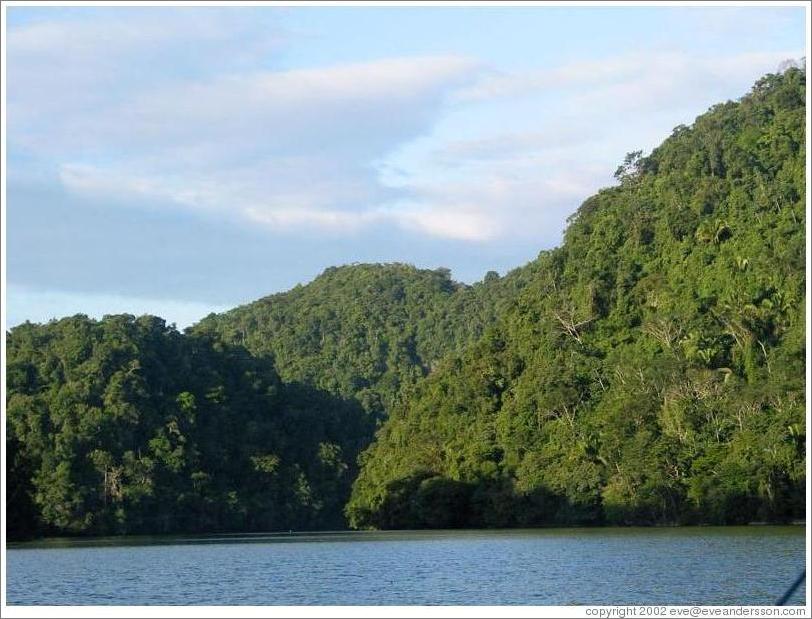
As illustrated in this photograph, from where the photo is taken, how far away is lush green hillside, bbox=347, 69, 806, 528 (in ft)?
174

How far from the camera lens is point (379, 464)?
67875 mm

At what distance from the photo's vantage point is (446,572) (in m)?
31.2

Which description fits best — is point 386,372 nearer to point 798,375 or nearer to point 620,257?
point 620,257

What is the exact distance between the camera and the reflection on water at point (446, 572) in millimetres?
25609

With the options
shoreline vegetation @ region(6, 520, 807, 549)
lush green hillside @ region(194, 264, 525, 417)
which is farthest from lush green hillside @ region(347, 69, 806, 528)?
lush green hillside @ region(194, 264, 525, 417)

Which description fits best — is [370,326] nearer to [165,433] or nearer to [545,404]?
[165,433]

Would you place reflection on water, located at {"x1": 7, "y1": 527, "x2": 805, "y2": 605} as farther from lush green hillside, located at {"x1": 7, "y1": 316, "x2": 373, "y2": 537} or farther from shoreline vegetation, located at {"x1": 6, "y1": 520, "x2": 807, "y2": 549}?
lush green hillside, located at {"x1": 7, "y1": 316, "x2": 373, "y2": 537}

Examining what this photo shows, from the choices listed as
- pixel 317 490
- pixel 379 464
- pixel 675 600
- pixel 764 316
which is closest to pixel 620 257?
pixel 764 316

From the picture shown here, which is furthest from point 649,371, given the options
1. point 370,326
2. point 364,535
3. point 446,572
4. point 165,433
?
point 370,326

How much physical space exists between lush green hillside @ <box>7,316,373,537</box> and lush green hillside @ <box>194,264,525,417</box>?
31.1 feet

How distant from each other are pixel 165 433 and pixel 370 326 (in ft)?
112

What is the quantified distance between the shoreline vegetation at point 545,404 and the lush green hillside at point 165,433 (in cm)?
14

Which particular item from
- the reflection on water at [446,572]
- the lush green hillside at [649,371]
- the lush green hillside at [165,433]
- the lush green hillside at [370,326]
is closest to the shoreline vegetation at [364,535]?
the lush green hillside at [649,371]

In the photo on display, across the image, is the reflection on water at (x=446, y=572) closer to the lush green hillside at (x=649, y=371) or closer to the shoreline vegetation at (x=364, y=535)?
the shoreline vegetation at (x=364, y=535)
